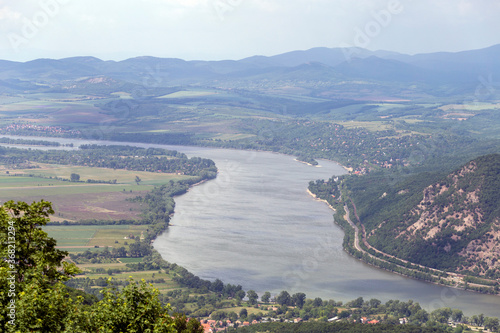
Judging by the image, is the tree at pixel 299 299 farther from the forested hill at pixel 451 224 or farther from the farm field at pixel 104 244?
the forested hill at pixel 451 224

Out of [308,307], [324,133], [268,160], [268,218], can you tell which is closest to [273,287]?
[308,307]

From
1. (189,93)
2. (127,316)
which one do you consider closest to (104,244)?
(127,316)

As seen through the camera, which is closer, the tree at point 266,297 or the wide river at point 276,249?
the tree at point 266,297

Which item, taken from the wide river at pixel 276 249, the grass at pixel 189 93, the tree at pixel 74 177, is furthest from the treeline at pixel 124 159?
the grass at pixel 189 93

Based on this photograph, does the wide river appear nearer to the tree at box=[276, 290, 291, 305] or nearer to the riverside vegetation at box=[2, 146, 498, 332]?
the tree at box=[276, 290, 291, 305]

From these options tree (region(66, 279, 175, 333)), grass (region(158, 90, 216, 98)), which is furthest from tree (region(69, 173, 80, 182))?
grass (region(158, 90, 216, 98))

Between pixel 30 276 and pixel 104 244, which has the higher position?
pixel 30 276

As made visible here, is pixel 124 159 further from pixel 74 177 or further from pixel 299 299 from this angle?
pixel 299 299
